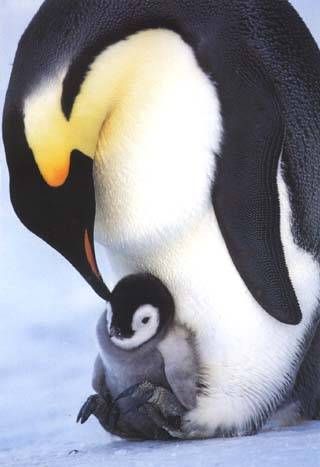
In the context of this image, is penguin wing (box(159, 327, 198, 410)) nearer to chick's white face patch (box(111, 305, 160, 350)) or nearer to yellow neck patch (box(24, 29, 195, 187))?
chick's white face patch (box(111, 305, 160, 350))

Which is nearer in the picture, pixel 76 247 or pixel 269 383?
pixel 76 247

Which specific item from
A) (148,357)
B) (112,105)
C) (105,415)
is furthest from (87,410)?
(112,105)

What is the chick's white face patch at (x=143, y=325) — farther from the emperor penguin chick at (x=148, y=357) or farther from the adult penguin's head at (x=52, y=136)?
the adult penguin's head at (x=52, y=136)

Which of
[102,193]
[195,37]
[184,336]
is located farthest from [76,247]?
[195,37]

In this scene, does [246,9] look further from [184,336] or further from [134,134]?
[184,336]

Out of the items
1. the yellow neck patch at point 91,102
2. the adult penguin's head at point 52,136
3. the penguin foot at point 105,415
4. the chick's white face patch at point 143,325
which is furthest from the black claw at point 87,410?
the yellow neck patch at point 91,102

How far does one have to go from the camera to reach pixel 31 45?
1.67m

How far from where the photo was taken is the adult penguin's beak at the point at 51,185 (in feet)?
5.34

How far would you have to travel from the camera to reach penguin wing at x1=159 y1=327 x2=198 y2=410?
173 cm

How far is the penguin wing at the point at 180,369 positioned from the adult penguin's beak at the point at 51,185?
6.5 inches

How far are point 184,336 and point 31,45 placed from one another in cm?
51

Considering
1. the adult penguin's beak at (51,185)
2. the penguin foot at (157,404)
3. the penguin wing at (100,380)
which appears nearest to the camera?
the adult penguin's beak at (51,185)

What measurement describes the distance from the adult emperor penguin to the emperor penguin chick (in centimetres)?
3

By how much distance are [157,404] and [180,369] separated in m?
0.06
